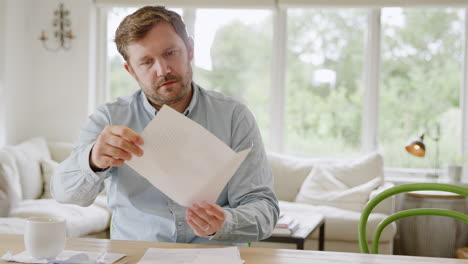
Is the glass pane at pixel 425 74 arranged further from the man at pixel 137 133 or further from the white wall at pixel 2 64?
the man at pixel 137 133

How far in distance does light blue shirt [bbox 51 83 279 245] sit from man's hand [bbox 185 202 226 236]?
0.09m

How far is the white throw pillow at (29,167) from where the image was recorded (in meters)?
4.08

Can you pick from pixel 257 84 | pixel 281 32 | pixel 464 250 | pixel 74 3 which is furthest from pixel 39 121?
pixel 464 250

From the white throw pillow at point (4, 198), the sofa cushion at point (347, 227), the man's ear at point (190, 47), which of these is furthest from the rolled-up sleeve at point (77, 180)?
the sofa cushion at point (347, 227)

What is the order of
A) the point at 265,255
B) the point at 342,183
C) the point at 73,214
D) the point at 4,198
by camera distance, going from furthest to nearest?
the point at 342,183, the point at 73,214, the point at 4,198, the point at 265,255

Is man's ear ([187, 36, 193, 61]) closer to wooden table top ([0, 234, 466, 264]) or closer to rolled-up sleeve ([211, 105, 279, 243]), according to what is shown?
rolled-up sleeve ([211, 105, 279, 243])

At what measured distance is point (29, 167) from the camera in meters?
4.15

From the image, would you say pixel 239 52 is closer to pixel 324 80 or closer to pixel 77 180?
pixel 324 80

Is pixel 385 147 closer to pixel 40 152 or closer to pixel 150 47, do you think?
pixel 40 152

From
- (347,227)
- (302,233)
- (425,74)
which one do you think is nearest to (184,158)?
(302,233)

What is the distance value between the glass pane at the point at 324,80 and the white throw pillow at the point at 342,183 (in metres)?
0.54

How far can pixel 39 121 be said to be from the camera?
200 inches

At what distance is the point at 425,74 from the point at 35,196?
3200 millimetres

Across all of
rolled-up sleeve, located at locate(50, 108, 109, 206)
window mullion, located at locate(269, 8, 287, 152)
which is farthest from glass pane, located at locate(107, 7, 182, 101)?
rolled-up sleeve, located at locate(50, 108, 109, 206)
